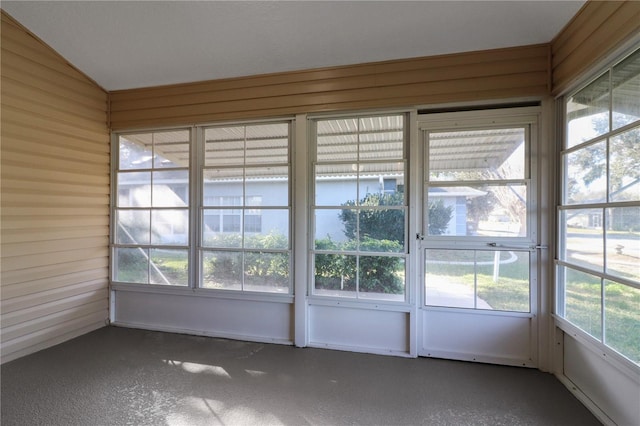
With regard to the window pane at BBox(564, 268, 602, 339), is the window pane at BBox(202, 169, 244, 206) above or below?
above

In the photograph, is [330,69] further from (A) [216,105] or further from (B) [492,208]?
(B) [492,208]

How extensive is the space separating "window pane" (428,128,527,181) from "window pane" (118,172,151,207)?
3191mm

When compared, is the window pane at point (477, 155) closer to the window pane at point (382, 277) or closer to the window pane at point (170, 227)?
the window pane at point (382, 277)

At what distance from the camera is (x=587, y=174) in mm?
2025

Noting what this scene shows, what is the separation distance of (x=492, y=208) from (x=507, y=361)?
134 cm

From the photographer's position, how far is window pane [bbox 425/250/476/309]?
255 centimetres

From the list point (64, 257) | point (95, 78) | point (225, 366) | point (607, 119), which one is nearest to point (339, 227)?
point (225, 366)

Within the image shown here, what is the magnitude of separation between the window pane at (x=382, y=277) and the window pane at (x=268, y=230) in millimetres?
848

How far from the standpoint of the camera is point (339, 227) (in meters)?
2.82

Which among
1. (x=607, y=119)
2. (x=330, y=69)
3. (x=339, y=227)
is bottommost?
(x=339, y=227)

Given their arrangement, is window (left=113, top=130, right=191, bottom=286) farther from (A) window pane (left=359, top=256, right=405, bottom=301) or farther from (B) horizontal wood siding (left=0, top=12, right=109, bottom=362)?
(A) window pane (left=359, top=256, right=405, bottom=301)

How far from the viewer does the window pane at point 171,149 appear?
323cm

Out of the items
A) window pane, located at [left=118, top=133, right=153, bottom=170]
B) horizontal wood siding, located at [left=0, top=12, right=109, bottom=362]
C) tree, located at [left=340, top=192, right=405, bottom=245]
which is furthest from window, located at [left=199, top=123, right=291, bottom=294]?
horizontal wood siding, located at [left=0, top=12, right=109, bottom=362]

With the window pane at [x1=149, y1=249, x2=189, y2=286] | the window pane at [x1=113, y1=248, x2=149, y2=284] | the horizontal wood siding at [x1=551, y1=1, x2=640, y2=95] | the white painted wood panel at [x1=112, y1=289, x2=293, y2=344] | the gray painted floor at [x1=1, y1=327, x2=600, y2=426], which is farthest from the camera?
the window pane at [x1=113, y1=248, x2=149, y2=284]
